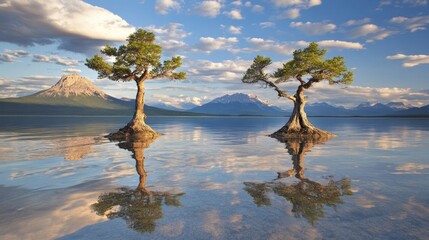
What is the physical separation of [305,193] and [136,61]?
38.2m

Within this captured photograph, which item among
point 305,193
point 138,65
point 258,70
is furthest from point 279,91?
point 305,193

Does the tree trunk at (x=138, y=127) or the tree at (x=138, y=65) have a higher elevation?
the tree at (x=138, y=65)

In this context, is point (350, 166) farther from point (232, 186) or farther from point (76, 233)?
point (76, 233)

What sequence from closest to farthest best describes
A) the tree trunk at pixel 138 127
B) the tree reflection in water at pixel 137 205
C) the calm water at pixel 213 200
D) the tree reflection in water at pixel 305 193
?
the calm water at pixel 213 200, the tree reflection in water at pixel 137 205, the tree reflection in water at pixel 305 193, the tree trunk at pixel 138 127

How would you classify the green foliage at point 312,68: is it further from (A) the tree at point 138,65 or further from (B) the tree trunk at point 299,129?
(A) the tree at point 138,65

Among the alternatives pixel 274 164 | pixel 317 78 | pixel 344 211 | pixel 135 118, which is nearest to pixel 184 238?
Result: pixel 344 211

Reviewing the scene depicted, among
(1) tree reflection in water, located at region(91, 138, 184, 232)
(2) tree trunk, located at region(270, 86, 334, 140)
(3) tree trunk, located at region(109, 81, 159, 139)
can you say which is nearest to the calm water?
(1) tree reflection in water, located at region(91, 138, 184, 232)

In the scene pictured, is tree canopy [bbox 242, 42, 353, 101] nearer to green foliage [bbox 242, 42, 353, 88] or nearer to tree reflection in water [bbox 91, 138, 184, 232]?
green foliage [bbox 242, 42, 353, 88]

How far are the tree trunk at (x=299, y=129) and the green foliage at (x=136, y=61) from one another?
18996 millimetres

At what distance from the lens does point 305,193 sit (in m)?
12.6

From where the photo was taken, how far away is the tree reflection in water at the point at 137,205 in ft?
30.4

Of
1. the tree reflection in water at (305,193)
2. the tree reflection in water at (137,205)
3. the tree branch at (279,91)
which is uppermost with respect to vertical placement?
the tree branch at (279,91)

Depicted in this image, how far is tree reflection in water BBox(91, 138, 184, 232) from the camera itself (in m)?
9.26

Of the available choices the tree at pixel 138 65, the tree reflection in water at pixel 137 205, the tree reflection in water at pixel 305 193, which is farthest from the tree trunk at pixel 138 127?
the tree reflection in water at pixel 305 193
